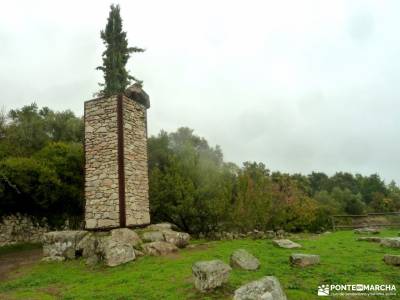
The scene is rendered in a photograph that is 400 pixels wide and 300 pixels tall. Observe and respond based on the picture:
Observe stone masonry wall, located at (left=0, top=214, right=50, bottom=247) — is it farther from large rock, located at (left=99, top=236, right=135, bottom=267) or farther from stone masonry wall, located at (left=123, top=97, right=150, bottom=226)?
large rock, located at (left=99, top=236, right=135, bottom=267)

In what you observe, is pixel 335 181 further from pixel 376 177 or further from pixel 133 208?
pixel 133 208

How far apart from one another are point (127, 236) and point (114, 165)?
8.37 ft

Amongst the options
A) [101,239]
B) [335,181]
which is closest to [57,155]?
[101,239]

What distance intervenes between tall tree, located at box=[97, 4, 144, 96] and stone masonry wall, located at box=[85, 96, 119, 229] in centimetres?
1106

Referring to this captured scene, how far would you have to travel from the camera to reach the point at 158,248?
1115cm

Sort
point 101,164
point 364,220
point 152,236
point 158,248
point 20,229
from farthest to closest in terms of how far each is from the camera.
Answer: point 364,220, point 20,229, point 101,164, point 152,236, point 158,248

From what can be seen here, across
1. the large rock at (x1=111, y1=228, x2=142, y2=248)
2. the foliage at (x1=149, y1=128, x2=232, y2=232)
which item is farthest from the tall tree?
Answer: the large rock at (x1=111, y1=228, x2=142, y2=248)

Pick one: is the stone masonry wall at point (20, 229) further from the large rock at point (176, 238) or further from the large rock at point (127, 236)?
the large rock at point (176, 238)

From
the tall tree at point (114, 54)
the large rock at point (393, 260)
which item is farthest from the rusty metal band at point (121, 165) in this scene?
the tall tree at point (114, 54)

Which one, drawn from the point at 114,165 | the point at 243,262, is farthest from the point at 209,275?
the point at 114,165

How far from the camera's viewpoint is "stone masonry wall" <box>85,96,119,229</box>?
11945 millimetres

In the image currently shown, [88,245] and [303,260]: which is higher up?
[88,245]

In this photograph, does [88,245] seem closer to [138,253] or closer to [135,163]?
[138,253]

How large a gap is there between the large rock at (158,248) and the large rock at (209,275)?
445 centimetres
